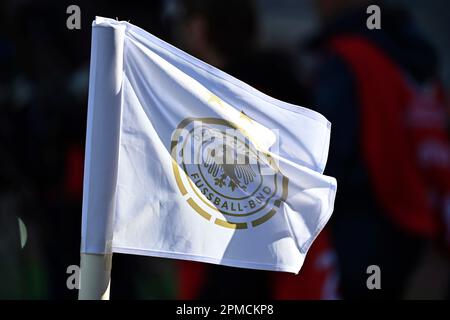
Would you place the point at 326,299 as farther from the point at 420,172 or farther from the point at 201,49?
the point at 201,49

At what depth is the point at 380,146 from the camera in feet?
15.7

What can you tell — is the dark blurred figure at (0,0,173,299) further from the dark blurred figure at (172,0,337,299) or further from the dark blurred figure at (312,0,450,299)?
the dark blurred figure at (312,0,450,299)

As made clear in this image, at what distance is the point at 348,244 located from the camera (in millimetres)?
4852

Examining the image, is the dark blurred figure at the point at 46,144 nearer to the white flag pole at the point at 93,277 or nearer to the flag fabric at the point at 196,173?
the flag fabric at the point at 196,173

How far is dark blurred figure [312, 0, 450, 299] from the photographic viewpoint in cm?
478

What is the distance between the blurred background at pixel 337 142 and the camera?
482 centimetres

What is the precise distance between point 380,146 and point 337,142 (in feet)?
0.64

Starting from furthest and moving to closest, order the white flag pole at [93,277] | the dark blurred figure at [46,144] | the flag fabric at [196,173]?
the dark blurred figure at [46,144]
the flag fabric at [196,173]
the white flag pole at [93,277]

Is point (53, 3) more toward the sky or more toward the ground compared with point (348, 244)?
more toward the sky

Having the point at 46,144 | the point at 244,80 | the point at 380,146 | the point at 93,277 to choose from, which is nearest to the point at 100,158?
the point at 93,277

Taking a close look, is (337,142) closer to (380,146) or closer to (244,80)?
(380,146)

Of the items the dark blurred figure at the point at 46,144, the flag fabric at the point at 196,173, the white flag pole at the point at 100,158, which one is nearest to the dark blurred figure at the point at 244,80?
the dark blurred figure at the point at 46,144

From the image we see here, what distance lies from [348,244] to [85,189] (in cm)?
184

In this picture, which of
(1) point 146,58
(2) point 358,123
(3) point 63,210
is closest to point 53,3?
(3) point 63,210
